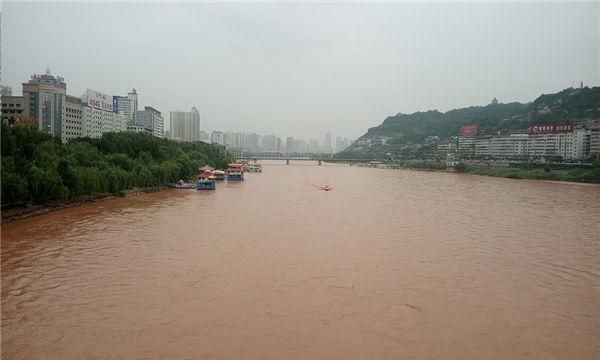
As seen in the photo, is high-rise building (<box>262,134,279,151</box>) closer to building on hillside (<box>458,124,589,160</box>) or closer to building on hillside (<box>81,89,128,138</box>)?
building on hillside (<box>458,124,589,160</box>)

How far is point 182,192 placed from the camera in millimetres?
12734

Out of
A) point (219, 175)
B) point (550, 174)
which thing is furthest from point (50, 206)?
point (550, 174)

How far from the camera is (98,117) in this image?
943 inches

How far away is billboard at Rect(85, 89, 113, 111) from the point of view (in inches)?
948

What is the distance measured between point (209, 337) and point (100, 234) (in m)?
4.07

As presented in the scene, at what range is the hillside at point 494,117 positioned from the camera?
3459 cm

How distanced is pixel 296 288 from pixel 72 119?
1985 centimetres

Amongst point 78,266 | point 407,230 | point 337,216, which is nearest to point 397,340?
point 78,266

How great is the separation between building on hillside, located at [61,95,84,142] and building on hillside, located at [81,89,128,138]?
30 centimetres

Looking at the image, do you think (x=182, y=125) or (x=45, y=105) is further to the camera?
(x=182, y=125)

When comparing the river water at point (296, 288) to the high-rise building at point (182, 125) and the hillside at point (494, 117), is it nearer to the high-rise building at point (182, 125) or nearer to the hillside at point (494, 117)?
the hillside at point (494, 117)

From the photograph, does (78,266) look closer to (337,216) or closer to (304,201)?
(337,216)

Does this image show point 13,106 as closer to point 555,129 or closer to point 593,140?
point 593,140

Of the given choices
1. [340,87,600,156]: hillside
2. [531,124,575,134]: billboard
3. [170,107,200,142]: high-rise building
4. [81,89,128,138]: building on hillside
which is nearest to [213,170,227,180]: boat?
[81,89,128,138]: building on hillside
